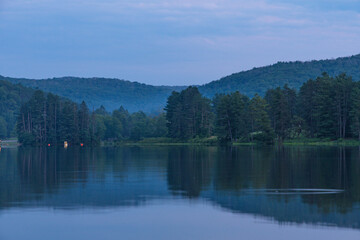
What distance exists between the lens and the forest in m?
93.7

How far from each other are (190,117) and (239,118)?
77.1 feet

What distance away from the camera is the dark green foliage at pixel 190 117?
414 feet

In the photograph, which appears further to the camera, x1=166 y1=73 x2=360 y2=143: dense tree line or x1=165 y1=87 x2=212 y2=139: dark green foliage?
x1=165 y1=87 x2=212 y2=139: dark green foliage

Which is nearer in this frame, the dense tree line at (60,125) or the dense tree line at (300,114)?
the dense tree line at (300,114)

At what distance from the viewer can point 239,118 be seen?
352 feet

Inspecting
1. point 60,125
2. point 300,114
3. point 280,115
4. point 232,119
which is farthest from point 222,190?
point 60,125

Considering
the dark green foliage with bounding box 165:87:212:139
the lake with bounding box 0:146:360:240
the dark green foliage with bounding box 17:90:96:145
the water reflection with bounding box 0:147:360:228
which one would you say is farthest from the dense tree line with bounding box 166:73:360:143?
the lake with bounding box 0:146:360:240

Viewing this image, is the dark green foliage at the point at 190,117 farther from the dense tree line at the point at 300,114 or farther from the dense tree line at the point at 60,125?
the dense tree line at the point at 60,125

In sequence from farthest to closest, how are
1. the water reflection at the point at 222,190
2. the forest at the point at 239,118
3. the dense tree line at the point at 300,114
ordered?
the forest at the point at 239,118 < the dense tree line at the point at 300,114 < the water reflection at the point at 222,190

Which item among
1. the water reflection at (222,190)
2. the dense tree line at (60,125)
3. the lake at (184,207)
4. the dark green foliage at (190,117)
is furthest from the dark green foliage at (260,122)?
the lake at (184,207)

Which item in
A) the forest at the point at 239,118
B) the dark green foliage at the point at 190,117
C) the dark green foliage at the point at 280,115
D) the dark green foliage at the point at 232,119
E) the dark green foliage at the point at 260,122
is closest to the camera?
the forest at the point at 239,118

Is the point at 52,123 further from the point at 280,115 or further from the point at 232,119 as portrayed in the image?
the point at 280,115

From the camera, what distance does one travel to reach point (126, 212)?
60.6ft

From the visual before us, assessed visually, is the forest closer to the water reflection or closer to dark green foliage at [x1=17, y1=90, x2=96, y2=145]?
dark green foliage at [x1=17, y1=90, x2=96, y2=145]
